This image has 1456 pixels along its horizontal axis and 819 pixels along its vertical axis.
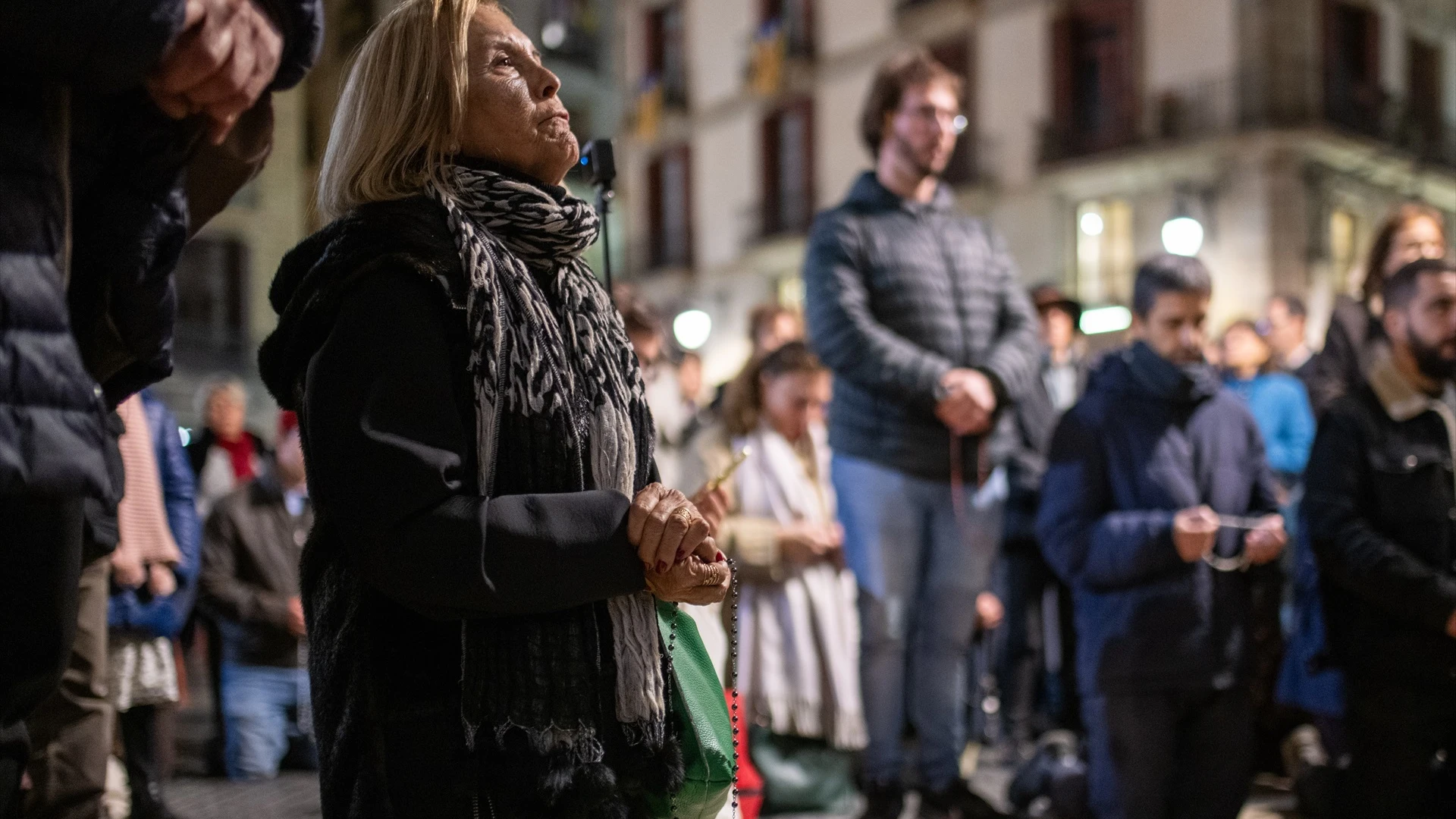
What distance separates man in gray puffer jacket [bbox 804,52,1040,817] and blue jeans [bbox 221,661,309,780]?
368 centimetres

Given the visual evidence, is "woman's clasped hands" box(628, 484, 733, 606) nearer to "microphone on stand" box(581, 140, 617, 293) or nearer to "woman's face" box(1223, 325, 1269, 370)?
"microphone on stand" box(581, 140, 617, 293)

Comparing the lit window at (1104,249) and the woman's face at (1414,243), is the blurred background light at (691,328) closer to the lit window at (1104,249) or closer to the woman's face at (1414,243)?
the lit window at (1104,249)

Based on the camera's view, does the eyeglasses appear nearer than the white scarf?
Yes

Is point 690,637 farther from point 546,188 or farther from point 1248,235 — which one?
point 1248,235

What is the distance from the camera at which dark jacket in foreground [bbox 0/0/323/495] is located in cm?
149

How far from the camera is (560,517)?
195 cm

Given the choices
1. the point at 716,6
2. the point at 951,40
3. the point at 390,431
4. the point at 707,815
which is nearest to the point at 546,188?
the point at 390,431

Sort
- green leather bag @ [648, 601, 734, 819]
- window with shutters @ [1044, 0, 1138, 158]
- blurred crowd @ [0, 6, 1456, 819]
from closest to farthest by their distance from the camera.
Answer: blurred crowd @ [0, 6, 1456, 819] → green leather bag @ [648, 601, 734, 819] → window with shutters @ [1044, 0, 1138, 158]

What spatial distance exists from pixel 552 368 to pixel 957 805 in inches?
124

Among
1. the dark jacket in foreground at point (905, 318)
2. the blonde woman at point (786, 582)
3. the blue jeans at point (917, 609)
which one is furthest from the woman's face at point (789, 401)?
the blue jeans at point (917, 609)

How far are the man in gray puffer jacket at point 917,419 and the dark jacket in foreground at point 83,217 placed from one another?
309 centimetres

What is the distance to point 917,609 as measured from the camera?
4.78 metres

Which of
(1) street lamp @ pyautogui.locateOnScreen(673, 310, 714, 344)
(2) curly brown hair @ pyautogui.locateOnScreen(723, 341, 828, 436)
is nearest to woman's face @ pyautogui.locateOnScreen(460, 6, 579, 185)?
(2) curly brown hair @ pyautogui.locateOnScreen(723, 341, 828, 436)

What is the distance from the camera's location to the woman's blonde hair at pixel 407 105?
6.89ft
